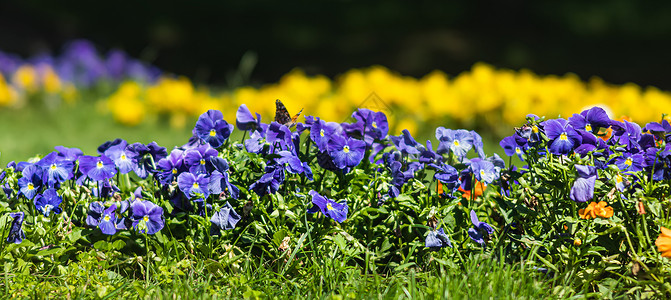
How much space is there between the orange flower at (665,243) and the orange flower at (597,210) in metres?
0.15

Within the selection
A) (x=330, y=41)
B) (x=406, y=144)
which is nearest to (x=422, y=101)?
(x=406, y=144)

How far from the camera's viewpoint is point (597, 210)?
176 cm

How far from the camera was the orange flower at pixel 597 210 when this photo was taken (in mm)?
1756

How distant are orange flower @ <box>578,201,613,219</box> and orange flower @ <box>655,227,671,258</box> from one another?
148 mm

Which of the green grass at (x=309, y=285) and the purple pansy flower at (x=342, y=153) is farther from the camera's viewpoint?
the purple pansy flower at (x=342, y=153)

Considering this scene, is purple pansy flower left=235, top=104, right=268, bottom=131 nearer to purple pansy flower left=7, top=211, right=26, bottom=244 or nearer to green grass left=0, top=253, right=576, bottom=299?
green grass left=0, top=253, right=576, bottom=299

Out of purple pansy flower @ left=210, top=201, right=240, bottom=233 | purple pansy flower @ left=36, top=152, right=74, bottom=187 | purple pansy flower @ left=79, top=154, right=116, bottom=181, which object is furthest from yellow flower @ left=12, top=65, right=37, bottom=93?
purple pansy flower @ left=210, top=201, right=240, bottom=233

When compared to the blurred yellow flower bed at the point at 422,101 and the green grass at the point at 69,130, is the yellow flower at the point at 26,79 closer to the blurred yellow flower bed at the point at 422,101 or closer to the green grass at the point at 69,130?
the green grass at the point at 69,130

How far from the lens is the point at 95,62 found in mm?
6293

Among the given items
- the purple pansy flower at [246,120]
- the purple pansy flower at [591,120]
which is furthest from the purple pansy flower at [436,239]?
the purple pansy flower at [246,120]

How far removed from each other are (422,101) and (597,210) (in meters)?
3.06

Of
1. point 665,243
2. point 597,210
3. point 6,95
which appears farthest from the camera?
point 6,95

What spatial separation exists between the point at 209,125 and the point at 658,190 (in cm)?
143

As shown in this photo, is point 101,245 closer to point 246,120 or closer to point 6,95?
point 246,120
